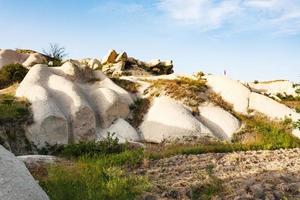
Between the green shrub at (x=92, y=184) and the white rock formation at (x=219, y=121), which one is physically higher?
the white rock formation at (x=219, y=121)

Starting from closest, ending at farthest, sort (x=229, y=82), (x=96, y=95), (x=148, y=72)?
(x=96, y=95) < (x=229, y=82) < (x=148, y=72)

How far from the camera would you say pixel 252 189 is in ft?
42.1

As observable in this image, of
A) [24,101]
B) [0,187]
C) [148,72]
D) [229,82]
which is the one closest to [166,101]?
[229,82]

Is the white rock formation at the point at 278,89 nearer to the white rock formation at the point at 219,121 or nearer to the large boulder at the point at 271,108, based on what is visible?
the large boulder at the point at 271,108

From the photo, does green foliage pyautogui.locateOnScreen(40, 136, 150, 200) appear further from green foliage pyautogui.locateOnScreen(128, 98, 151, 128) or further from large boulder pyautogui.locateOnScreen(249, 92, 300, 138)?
large boulder pyautogui.locateOnScreen(249, 92, 300, 138)

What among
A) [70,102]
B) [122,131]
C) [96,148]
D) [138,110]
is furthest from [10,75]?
[96,148]

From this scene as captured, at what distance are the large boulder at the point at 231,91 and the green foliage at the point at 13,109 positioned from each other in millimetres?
12986

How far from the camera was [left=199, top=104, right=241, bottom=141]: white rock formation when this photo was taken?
31.4 meters

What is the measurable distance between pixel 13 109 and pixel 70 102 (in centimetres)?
324

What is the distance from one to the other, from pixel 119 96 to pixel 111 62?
1907 cm

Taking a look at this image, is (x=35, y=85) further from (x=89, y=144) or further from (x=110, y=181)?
(x=110, y=181)

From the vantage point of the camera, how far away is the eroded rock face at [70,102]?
28.6 metres

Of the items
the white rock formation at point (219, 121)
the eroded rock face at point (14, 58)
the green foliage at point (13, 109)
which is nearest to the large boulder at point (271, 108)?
the white rock formation at point (219, 121)

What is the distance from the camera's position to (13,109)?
2898 cm
